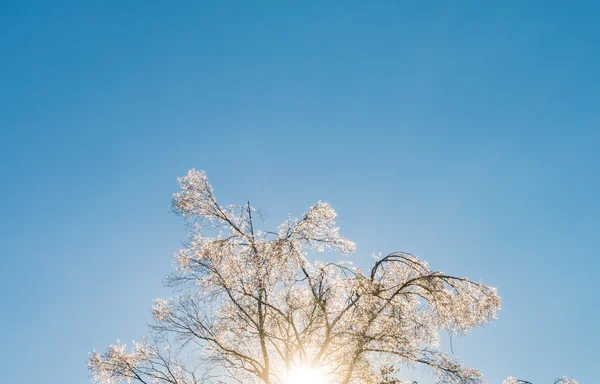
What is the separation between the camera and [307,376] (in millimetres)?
9828

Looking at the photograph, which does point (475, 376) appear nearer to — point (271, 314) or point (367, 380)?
point (367, 380)

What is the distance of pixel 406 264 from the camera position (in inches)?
388

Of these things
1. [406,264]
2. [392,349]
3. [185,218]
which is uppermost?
[185,218]

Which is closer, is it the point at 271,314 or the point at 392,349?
the point at 392,349

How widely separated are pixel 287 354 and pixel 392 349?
8.06ft

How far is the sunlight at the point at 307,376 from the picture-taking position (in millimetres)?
9757

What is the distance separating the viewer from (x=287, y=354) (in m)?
10.1

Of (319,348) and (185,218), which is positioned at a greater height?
(185,218)

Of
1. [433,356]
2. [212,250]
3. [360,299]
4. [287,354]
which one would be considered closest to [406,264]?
[360,299]

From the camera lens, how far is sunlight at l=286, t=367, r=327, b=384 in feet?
32.0

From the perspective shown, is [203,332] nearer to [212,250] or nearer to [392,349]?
[212,250]

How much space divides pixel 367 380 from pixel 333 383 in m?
0.79

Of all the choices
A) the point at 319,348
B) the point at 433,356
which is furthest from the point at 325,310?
the point at 433,356

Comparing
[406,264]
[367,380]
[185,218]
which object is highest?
[185,218]
